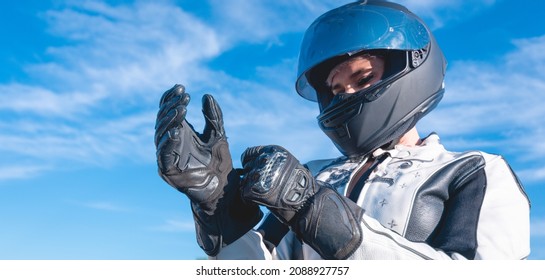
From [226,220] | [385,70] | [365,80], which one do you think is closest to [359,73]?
[365,80]

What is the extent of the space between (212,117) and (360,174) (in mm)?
1079

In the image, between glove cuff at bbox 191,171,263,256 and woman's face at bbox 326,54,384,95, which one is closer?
glove cuff at bbox 191,171,263,256

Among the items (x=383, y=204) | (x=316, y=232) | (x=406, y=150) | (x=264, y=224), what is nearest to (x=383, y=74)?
(x=406, y=150)

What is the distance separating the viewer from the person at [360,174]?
3.09 m

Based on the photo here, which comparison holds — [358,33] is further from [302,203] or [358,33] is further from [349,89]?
[302,203]

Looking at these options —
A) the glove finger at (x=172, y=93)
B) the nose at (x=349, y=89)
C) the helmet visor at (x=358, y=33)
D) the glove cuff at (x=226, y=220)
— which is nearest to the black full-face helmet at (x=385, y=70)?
the helmet visor at (x=358, y=33)

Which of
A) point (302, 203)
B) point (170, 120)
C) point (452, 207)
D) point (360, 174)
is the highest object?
point (170, 120)

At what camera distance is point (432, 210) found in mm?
3594

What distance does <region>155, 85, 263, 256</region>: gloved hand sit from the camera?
10.5 ft

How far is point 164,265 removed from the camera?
11.7 feet

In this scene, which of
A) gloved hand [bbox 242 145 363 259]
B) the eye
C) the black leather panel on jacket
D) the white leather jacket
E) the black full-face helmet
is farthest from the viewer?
the eye

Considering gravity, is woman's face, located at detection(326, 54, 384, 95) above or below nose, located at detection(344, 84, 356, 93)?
above

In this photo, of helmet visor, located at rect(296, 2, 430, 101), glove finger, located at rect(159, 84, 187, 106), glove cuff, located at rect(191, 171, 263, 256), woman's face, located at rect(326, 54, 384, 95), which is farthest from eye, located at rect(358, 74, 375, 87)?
glove finger, located at rect(159, 84, 187, 106)

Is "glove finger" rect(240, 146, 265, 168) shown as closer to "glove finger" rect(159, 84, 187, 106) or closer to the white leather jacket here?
"glove finger" rect(159, 84, 187, 106)
